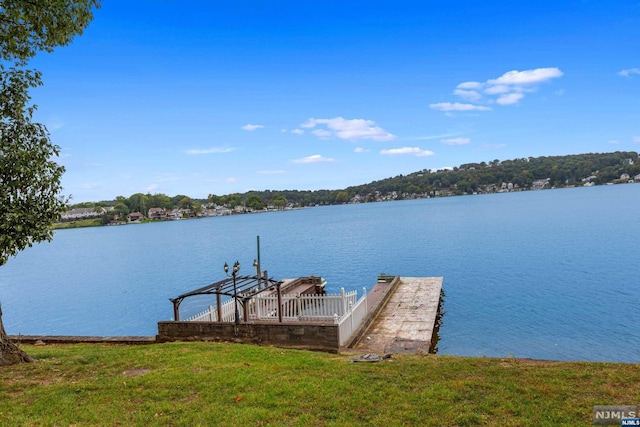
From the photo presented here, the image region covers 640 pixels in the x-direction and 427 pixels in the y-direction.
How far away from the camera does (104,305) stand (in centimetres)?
3203

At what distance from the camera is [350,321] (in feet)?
43.4

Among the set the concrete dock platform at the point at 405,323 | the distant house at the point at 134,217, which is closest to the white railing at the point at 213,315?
the concrete dock platform at the point at 405,323

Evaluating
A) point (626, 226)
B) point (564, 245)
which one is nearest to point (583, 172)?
point (626, 226)

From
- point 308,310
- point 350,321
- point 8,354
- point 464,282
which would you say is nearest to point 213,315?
point 308,310

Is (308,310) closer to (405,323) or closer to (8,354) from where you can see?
(405,323)

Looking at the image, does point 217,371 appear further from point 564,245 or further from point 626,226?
point 626,226

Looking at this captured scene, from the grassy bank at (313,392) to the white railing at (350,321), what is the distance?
3.13 meters

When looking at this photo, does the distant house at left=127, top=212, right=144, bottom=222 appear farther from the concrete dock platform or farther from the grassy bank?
the grassy bank

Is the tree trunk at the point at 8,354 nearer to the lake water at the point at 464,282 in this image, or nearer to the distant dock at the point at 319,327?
the distant dock at the point at 319,327

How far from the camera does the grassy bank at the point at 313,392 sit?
18.9 feet

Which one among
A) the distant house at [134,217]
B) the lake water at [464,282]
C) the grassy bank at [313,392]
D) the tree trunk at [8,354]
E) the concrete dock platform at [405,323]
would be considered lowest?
the lake water at [464,282]

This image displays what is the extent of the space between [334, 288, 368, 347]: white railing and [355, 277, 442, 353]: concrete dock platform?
45 cm

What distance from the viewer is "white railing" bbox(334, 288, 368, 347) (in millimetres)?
12016

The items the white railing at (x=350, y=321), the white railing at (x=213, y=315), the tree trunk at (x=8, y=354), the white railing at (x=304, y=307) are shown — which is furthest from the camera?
the white railing at (x=304, y=307)
